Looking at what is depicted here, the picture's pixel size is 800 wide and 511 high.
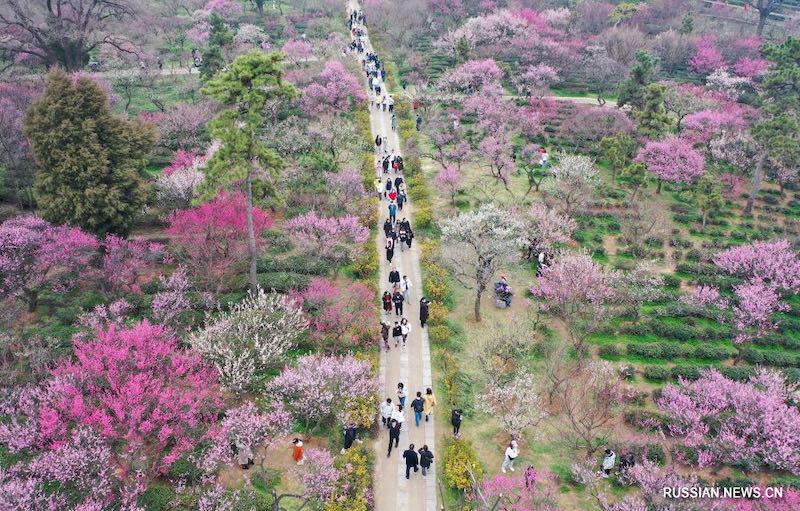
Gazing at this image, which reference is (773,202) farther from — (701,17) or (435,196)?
(701,17)

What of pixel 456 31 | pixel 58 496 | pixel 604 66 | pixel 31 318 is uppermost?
pixel 456 31

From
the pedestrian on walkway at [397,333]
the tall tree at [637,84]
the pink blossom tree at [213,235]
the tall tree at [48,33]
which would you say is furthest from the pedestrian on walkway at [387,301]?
the tall tree at [48,33]

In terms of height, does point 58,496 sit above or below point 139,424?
below

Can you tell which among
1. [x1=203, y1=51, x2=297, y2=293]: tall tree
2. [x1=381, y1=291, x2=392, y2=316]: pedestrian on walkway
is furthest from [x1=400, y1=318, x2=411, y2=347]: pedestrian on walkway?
[x1=203, y1=51, x2=297, y2=293]: tall tree

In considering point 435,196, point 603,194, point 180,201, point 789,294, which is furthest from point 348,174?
point 789,294

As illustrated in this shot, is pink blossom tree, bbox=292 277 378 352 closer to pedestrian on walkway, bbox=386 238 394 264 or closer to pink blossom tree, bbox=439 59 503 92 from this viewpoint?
pedestrian on walkway, bbox=386 238 394 264

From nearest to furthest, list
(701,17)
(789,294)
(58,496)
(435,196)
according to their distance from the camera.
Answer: (58,496) → (789,294) → (435,196) → (701,17)
